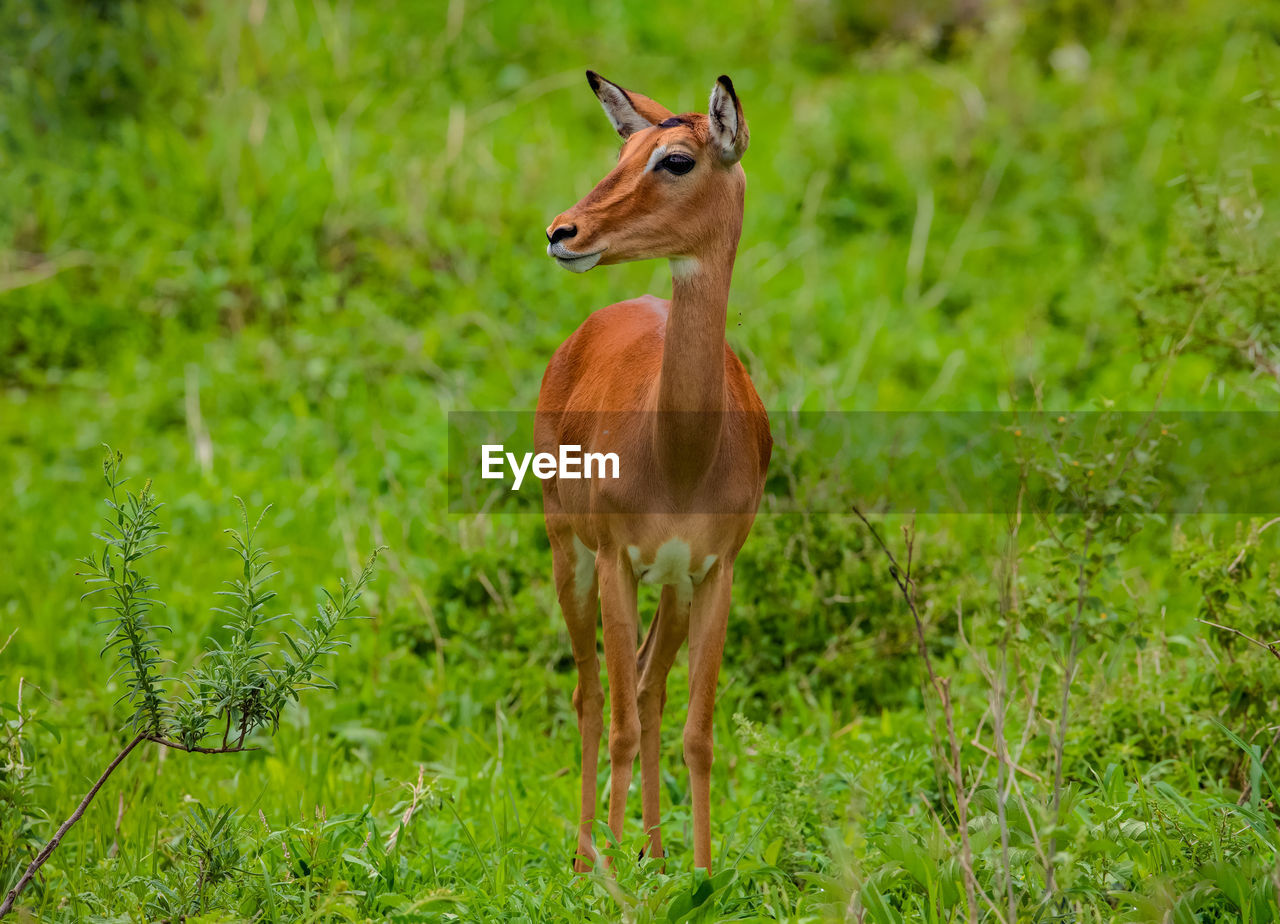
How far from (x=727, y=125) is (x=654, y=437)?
0.73 m

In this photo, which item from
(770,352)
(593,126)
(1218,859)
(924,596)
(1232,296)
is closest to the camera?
(1218,859)

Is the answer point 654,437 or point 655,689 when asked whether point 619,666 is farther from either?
point 654,437

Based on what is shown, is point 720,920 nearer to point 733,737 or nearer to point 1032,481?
point 733,737

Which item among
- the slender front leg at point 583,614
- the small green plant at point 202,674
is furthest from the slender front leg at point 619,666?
the small green plant at point 202,674

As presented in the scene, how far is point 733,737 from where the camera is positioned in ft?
14.8

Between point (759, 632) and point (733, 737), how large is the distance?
44 centimetres

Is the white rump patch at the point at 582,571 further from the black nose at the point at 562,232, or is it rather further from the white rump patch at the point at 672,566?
the black nose at the point at 562,232

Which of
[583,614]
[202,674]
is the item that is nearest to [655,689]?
[583,614]

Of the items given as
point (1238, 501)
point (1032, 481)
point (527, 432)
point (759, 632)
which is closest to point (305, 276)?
point (527, 432)

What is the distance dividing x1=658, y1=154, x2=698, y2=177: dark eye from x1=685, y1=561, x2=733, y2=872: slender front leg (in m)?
0.95

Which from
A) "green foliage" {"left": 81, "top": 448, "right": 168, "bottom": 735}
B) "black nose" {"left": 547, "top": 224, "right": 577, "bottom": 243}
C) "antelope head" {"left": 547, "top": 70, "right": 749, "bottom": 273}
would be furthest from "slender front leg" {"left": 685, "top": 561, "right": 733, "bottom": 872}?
"green foliage" {"left": 81, "top": 448, "right": 168, "bottom": 735}

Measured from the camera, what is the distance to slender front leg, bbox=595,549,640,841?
10.5 ft

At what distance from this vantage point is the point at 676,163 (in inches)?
112

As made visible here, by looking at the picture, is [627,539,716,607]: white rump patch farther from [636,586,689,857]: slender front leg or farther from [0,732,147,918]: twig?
[0,732,147,918]: twig
